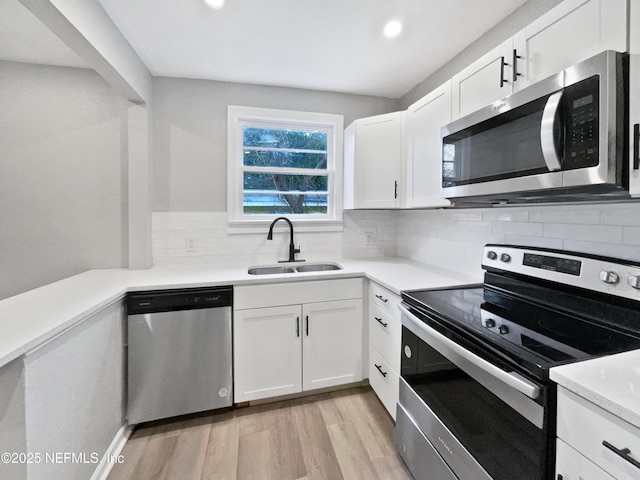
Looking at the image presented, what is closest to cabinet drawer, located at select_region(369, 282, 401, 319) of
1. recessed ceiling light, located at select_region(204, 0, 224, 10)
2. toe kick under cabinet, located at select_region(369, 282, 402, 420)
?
toe kick under cabinet, located at select_region(369, 282, 402, 420)

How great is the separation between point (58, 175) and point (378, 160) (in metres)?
2.43

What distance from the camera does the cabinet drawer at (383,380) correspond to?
5.62 feet

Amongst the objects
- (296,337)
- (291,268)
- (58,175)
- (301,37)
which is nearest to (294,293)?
(296,337)

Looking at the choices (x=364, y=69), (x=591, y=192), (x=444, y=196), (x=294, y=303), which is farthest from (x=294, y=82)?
(x=591, y=192)

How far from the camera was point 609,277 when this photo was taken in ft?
3.45

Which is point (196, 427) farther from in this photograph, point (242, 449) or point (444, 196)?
point (444, 196)

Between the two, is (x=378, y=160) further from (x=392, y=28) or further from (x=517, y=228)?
(x=517, y=228)

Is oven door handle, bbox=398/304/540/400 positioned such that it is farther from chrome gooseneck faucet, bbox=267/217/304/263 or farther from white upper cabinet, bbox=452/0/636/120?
chrome gooseneck faucet, bbox=267/217/304/263

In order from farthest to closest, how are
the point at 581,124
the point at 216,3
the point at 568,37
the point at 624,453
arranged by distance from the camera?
the point at 216,3 < the point at 568,37 < the point at 581,124 < the point at 624,453

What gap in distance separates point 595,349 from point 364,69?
223 cm

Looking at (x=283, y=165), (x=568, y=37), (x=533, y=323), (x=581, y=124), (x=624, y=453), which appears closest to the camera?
(x=624, y=453)

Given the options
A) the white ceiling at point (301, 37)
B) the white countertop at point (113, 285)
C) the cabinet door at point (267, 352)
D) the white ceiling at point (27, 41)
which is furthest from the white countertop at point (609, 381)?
the white ceiling at point (27, 41)

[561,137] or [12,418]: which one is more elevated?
[561,137]

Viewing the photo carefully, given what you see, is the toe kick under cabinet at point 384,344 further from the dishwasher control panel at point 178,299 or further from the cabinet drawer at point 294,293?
the dishwasher control panel at point 178,299
